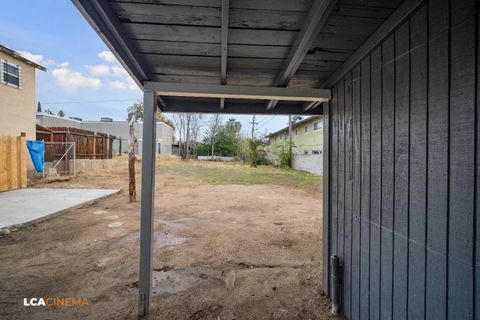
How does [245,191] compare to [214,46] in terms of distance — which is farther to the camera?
[245,191]

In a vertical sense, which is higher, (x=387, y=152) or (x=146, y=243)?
(x=387, y=152)

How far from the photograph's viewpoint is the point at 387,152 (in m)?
1.61

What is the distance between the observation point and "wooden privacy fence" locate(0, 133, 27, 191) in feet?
24.7

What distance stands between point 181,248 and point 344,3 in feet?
12.1

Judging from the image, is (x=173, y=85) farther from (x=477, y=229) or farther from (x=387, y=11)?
(x=477, y=229)

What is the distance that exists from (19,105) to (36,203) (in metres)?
5.72

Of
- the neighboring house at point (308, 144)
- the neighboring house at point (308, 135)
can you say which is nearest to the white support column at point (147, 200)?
the neighboring house at point (308, 144)

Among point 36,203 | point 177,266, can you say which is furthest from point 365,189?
point 36,203

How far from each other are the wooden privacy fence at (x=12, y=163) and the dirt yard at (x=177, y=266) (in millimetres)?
3624

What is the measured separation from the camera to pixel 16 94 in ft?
31.2

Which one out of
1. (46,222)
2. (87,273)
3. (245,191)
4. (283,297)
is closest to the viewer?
(283,297)

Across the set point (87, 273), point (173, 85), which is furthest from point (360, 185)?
point (87, 273)

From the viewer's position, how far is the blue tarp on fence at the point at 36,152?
9281 mm

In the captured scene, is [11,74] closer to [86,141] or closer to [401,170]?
[86,141]
